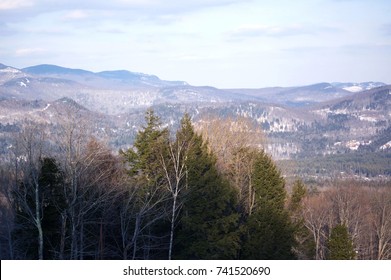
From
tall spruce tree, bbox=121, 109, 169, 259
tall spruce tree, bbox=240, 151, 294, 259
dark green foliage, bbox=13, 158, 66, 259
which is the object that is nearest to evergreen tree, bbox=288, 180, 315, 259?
tall spruce tree, bbox=240, 151, 294, 259

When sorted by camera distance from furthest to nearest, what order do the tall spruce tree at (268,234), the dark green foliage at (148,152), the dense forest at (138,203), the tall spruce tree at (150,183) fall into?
the dark green foliage at (148,152) < the tall spruce tree at (268,234) < the tall spruce tree at (150,183) < the dense forest at (138,203)

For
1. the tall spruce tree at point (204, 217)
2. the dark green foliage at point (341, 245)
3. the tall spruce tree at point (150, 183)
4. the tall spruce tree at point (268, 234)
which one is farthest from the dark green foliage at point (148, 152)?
the dark green foliage at point (341, 245)

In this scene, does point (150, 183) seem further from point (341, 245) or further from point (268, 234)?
point (341, 245)

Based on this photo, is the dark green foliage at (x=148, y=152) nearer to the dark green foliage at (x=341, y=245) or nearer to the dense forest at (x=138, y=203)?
the dense forest at (x=138, y=203)

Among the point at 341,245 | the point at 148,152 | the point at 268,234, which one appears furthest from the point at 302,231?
the point at 148,152

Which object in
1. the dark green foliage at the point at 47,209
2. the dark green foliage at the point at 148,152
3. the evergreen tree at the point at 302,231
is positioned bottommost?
the evergreen tree at the point at 302,231

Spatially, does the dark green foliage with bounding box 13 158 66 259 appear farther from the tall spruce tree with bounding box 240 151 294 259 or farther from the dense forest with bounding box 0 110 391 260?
the tall spruce tree with bounding box 240 151 294 259

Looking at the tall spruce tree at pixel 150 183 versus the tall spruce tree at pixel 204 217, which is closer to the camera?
the tall spruce tree at pixel 150 183
